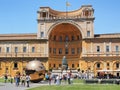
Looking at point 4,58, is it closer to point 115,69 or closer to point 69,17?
point 69,17

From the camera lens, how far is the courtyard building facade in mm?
69375

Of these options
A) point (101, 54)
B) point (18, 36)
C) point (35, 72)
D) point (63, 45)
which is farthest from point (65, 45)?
point (35, 72)

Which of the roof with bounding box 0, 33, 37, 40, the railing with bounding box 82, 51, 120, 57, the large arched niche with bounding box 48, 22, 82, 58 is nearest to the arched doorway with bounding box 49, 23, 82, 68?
the large arched niche with bounding box 48, 22, 82, 58

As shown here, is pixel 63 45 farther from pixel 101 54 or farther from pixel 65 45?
pixel 101 54

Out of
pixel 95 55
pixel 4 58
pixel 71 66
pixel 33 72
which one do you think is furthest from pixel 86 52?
pixel 33 72

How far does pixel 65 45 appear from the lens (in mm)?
76188

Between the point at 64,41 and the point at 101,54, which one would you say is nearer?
the point at 101,54

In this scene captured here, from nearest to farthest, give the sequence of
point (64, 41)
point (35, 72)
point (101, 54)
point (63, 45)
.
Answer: point (35, 72)
point (101, 54)
point (63, 45)
point (64, 41)

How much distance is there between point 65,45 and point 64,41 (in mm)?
1142

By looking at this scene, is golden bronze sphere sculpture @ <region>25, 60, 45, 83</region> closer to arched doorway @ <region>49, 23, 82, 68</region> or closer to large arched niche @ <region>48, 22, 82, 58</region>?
arched doorway @ <region>49, 23, 82, 68</region>

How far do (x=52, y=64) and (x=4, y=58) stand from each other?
1289 centimetres

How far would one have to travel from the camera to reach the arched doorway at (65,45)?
74.2m

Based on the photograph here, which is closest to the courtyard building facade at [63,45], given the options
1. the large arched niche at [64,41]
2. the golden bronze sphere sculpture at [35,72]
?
the large arched niche at [64,41]

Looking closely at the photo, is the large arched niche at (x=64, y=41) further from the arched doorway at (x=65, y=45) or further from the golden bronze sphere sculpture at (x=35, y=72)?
the golden bronze sphere sculpture at (x=35, y=72)
